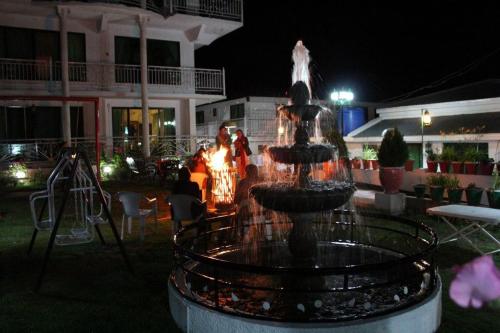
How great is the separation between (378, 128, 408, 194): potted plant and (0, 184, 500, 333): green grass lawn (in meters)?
2.21

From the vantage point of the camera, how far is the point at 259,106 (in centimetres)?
3038

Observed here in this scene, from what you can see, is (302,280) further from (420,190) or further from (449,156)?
(449,156)

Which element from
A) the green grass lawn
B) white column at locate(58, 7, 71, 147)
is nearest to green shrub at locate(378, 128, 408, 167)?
the green grass lawn

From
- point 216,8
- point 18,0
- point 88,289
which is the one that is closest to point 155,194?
point 88,289

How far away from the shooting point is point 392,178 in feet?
39.6

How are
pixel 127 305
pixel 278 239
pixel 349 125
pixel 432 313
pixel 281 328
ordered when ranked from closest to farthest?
1. pixel 281 328
2. pixel 432 313
3. pixel 127 305
4. pixel 278 239
5. pixel 349 125

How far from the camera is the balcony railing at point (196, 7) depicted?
74.7ft

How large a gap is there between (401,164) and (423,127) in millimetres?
8897

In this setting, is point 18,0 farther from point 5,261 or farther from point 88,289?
point 88,289

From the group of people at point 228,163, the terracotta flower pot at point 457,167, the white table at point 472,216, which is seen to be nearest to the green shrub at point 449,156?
the terracotta flower pot at point 457,167

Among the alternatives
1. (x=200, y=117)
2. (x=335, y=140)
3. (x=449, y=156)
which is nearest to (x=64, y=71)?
(x=335, y=140)

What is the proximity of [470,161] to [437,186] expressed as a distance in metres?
2.18

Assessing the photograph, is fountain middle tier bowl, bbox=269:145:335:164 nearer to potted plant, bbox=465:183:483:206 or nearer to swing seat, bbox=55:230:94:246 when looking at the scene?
swing seat, bbox=55:230:94:246

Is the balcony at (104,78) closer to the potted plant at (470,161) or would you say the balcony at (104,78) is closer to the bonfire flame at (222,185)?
the bonfire flame at (222,185)
